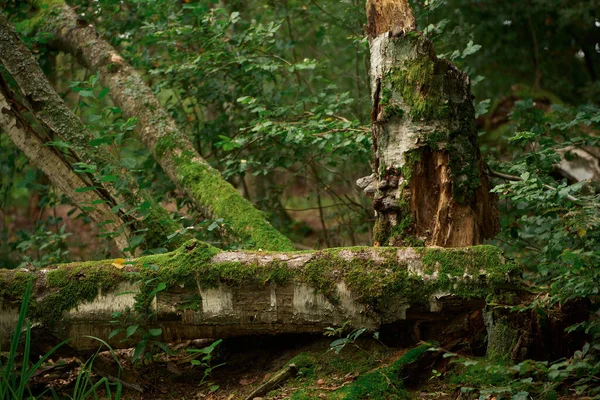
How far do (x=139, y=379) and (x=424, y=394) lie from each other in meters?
1.76

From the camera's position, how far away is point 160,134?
5.20 m

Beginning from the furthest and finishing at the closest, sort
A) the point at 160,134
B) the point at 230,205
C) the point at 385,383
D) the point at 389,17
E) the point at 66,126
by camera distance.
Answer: the point at 160,134
the point at 230,205
the point at 66,126
the point at 389,17
the point at 385,383

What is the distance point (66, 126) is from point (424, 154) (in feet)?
8.17

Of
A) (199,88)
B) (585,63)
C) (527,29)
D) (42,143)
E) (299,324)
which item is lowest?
(299,324)

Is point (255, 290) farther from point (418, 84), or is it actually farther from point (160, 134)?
point (160, 134)

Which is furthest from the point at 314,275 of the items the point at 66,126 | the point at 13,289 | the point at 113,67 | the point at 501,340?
the point at 113,67

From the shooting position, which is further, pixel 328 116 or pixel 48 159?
pixel 328 116

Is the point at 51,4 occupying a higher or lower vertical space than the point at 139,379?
higher

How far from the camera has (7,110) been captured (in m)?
4.18

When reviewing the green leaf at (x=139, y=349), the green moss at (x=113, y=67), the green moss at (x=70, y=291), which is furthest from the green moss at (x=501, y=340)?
the green moss at (x=113, y=67)

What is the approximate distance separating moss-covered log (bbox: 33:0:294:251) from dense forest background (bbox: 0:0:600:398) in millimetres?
164

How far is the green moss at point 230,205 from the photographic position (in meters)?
4.30

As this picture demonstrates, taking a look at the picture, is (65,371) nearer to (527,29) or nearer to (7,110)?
(7,110)

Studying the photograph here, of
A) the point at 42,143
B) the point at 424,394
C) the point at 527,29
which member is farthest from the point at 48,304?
Result: the point at 527,29
